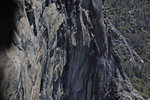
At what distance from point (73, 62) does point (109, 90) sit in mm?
11686

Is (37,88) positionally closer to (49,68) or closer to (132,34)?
(49,68)

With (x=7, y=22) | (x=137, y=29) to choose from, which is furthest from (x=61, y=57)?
(x=137, y=29)

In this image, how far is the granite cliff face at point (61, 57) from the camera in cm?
1468

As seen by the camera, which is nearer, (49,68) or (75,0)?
(49,68)

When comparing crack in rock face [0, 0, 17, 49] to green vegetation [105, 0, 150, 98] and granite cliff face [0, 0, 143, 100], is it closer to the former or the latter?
granite cliff face [0, 0, 143, 100]

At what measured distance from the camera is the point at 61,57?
25.5 metres

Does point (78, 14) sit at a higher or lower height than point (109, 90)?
higher

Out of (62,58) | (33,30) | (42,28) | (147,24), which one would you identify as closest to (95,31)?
(62,58)

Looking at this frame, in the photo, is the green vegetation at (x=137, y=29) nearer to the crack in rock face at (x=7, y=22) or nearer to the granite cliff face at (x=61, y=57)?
the granite cliff face at (x=61, y=57)

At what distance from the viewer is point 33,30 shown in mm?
18000

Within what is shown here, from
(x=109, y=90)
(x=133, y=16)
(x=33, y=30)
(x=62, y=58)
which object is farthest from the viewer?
(x=133, y=16)

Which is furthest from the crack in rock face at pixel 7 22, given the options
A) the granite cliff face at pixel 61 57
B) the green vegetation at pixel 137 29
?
Result: the green vegetation at pixel 137 29

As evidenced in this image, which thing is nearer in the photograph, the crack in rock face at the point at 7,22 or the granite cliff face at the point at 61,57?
the crack in rock face at the point at 7,22

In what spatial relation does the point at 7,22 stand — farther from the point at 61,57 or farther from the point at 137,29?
the point at 137,29
